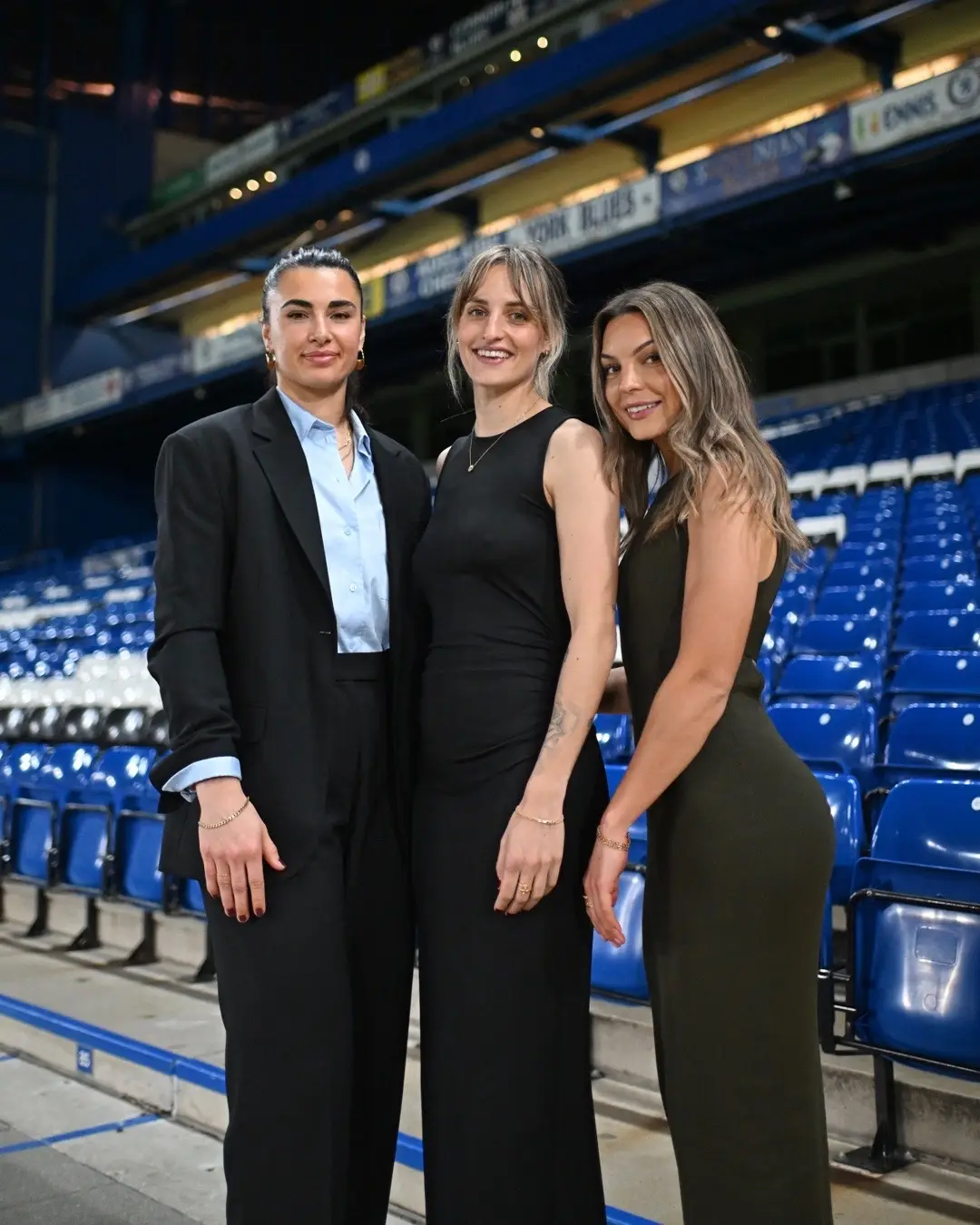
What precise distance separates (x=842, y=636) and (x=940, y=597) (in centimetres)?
45

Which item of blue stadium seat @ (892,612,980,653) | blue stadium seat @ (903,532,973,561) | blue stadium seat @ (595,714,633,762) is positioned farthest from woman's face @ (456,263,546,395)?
blue stadium seat @ (903,532,973,561)

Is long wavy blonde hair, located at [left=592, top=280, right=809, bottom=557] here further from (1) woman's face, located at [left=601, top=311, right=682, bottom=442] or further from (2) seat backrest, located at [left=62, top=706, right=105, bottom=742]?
(2) seat backrest, located at [left=62, top=706, right=105, bottom=742]

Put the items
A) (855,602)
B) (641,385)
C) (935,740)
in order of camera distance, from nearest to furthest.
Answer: (641,385), (935,740), (855,602)

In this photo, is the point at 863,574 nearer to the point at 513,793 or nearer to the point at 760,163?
the point at 513,793

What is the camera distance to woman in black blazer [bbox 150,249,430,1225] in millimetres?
1263

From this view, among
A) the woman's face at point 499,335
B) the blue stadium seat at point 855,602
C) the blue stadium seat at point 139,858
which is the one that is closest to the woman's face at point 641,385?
the woman's face at point 499,335

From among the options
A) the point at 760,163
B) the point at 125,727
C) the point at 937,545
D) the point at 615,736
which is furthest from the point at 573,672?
Answer: the point at 760,163

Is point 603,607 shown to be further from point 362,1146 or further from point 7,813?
point 7,813

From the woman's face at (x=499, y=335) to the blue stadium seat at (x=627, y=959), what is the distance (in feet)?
3.36

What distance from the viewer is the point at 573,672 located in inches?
50.1

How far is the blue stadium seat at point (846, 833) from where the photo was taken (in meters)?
2.13

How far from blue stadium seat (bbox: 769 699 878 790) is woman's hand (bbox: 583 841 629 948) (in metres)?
1.41

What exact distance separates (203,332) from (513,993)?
54.1 ft

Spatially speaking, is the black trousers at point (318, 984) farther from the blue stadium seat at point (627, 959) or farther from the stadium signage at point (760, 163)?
the stadium signage at point (760, 163)
